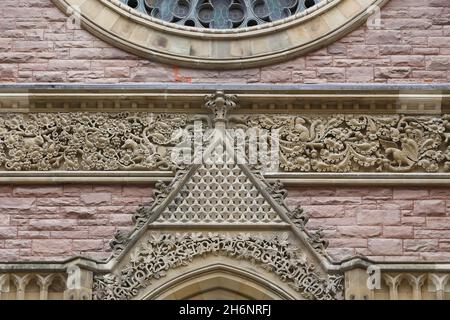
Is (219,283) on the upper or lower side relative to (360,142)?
lower

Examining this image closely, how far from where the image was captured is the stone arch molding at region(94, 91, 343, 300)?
1343 cm

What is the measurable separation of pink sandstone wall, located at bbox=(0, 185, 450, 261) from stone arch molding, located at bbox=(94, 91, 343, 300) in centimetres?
38

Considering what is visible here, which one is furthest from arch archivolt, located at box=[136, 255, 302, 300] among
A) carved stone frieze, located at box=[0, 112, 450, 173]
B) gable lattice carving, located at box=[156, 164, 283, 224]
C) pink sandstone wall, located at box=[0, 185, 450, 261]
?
carved stone frieze, located at box=[0, 112, 450, 173]

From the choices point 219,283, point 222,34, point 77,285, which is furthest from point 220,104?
point 77,285

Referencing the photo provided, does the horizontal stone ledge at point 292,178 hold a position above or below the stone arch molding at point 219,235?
above

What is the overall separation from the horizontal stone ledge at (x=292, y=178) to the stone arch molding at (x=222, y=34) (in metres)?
1.52

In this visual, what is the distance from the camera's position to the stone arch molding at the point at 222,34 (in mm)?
15000

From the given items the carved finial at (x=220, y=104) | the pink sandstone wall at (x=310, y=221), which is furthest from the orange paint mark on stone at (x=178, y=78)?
the pink sandstone wall at (x=310, y=221)

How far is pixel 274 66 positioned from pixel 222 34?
73cm

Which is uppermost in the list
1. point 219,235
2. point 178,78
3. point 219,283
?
point 178,78

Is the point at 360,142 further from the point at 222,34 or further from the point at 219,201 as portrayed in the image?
the point at 222,34

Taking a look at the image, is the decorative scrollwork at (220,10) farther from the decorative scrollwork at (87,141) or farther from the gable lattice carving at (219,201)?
the gable lattice carving at (219,201)

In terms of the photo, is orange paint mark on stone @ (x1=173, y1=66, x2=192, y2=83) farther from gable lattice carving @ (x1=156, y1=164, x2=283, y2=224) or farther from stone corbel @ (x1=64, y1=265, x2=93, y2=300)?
stone corbel @ (x1=64, y1=265, x2=93, y2=300)

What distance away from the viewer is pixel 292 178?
14.3 metres
